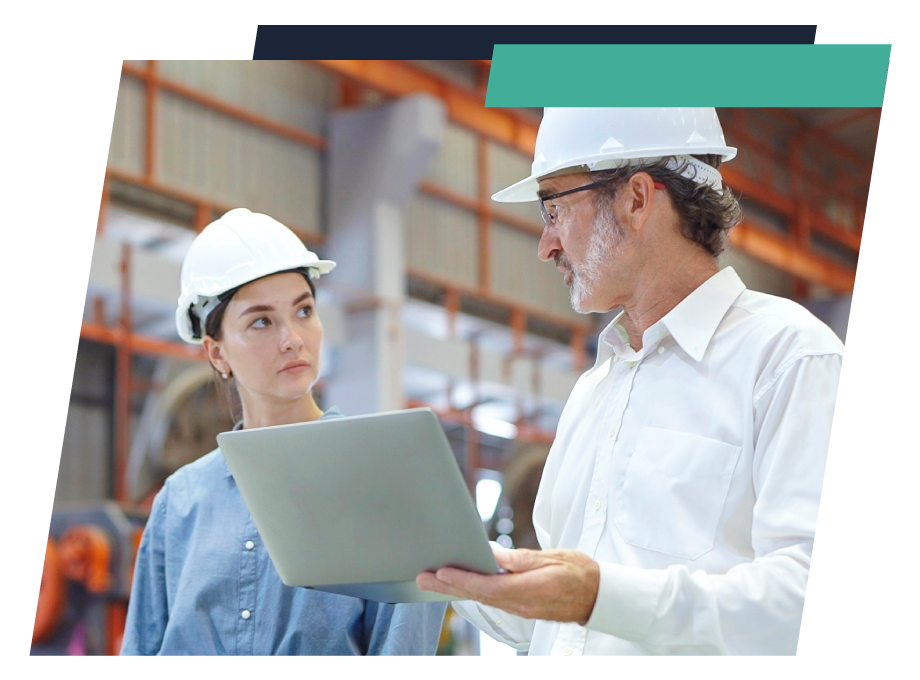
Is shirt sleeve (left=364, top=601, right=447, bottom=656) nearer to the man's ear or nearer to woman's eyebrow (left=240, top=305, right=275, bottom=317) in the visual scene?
woman's eyebrow (left=240, top=305, right=275, bottom=317)

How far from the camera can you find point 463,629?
10172 mm

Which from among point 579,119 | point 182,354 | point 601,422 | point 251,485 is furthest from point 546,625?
point 182,354

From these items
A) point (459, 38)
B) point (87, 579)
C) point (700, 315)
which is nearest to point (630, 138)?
point (700, 315)

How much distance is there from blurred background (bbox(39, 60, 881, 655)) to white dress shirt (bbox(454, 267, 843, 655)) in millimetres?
3272

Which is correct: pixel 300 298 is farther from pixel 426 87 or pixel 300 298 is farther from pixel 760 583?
pixel 426 87

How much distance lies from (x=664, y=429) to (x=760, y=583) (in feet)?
1.43

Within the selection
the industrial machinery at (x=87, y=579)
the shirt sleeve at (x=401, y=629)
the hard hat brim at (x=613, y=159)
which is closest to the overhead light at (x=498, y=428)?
the industrial machinery at (x=87, y=579)

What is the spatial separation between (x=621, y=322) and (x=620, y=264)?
0.60 feet

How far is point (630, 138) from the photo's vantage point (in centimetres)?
260

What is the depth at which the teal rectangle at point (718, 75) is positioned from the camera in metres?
2.62

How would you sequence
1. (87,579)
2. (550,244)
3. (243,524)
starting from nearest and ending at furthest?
1. (550,244)
2. (243,524)
3. (87,579)

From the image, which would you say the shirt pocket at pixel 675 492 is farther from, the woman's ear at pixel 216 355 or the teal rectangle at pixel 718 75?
the woman's ear at pixel 216 355

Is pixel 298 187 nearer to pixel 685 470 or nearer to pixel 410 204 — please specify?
pixel 410 204

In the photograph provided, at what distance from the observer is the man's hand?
2031mm
